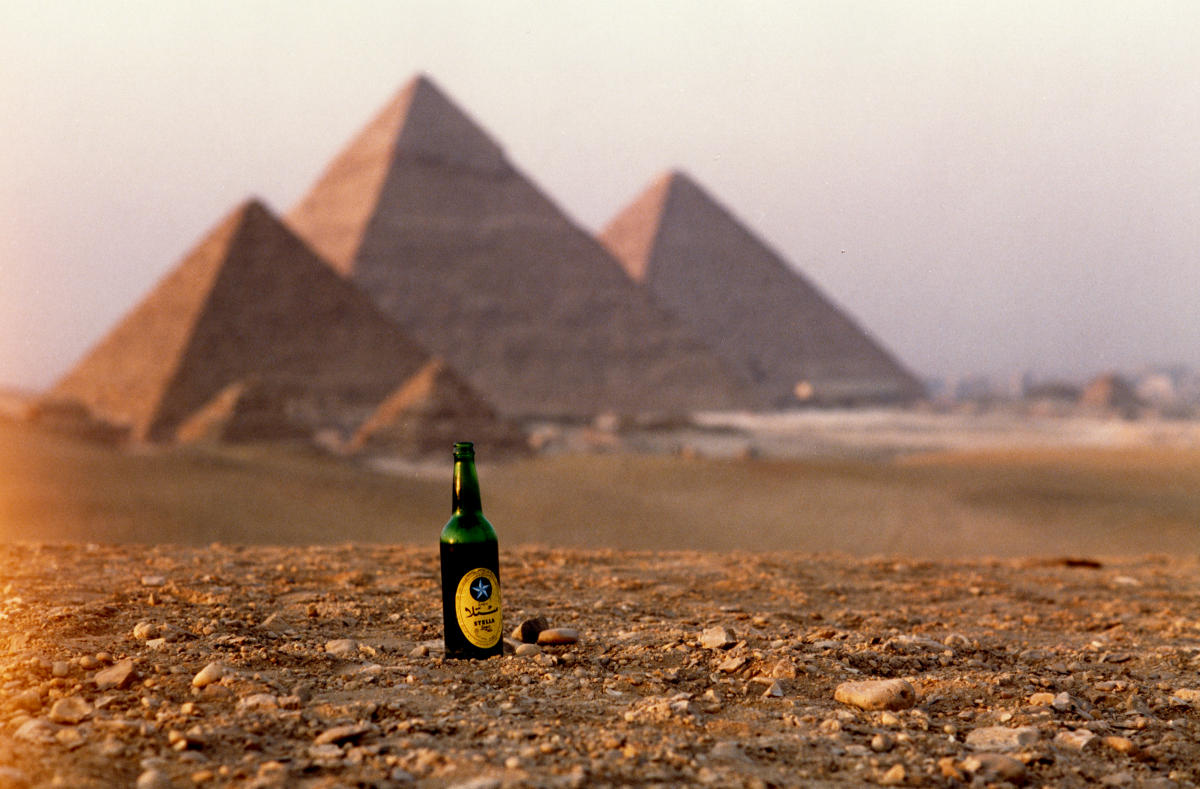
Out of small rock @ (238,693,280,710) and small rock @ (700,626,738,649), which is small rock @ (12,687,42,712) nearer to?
small rock @ (238,693,280,710)

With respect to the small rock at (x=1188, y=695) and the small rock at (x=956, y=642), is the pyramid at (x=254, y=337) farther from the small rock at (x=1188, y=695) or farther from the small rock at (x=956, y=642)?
the small rock at (x=1188, y=695)

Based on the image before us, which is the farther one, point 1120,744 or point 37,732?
point 1120,744

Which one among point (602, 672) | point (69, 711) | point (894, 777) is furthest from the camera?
point (602, 672)

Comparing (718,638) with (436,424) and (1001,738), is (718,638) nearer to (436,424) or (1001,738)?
(1001,738)

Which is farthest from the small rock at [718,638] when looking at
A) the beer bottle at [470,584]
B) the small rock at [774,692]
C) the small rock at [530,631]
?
the beer bottle at [470,584]

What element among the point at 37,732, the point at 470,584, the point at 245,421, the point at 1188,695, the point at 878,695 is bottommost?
the point at 1188,695

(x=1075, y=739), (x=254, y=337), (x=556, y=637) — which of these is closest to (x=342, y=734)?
(x=556, y=637)
